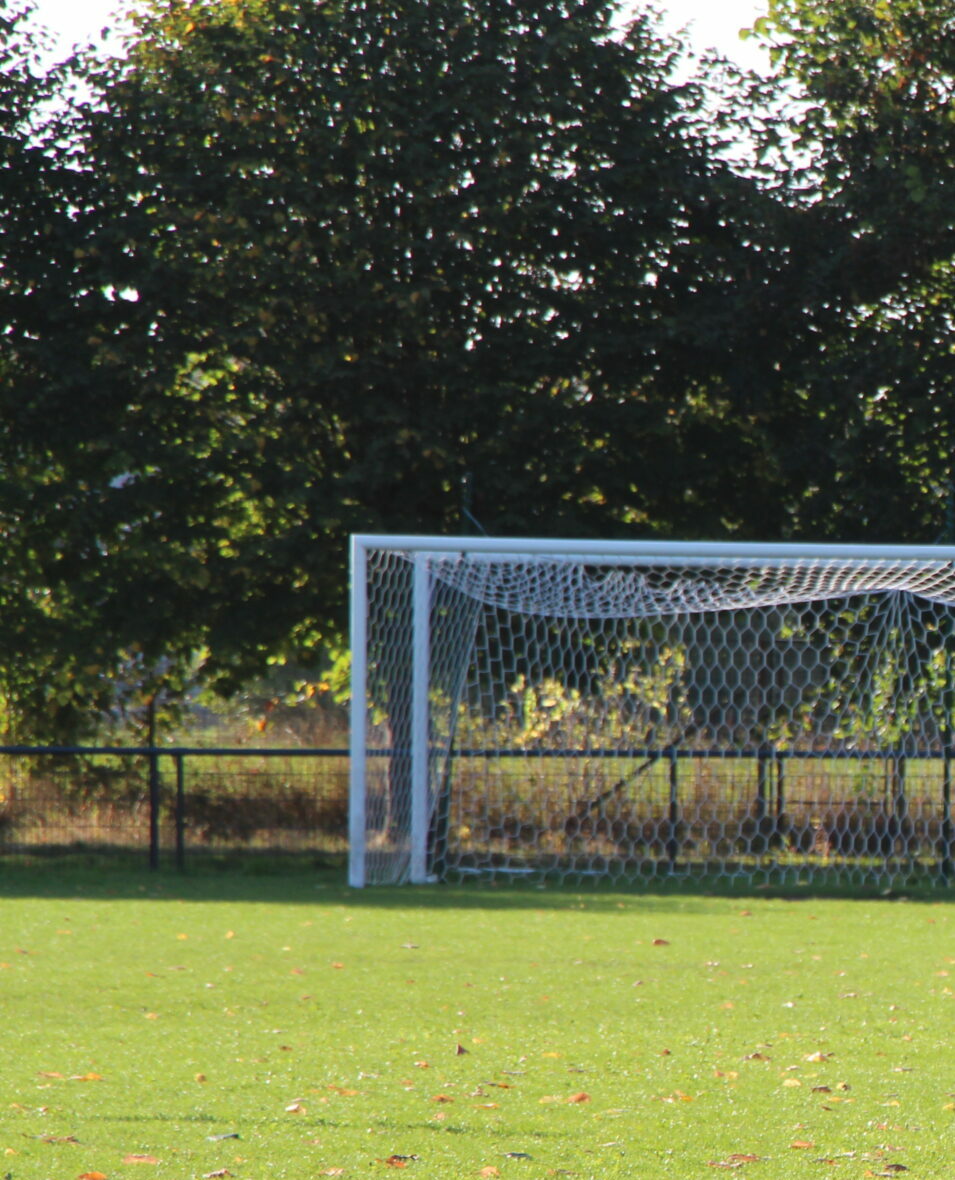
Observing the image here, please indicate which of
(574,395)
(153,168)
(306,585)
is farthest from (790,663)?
(153,168)

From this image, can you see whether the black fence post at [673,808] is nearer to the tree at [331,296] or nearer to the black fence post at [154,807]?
the tree at [331,296]

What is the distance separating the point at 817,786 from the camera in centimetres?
1375

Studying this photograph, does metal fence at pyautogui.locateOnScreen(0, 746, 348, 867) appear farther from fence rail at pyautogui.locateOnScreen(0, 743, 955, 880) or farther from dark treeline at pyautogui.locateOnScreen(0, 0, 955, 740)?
dark treeline at pyautogui.locateOnScreen(0, 0, 955, 740)

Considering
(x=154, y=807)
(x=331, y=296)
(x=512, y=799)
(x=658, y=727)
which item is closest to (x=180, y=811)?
(x=154, y=807)

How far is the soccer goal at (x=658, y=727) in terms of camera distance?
13.2 meters

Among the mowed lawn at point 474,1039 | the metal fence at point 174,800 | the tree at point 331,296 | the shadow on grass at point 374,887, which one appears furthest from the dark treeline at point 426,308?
the mowed lawn at point 474,1039

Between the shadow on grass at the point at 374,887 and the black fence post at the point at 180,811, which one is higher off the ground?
the black fence post at the point at 180,811

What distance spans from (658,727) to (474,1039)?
25.2ft

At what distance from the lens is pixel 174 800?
48.5 ft

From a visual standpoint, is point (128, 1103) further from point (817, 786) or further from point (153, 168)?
point (153, 168)

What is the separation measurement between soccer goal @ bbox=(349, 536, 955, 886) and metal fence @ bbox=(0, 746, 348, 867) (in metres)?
1.38

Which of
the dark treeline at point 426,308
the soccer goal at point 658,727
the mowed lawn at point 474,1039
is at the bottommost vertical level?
the mowed lawn at point 474,1039

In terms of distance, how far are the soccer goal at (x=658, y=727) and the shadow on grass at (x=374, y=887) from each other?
0.55ft

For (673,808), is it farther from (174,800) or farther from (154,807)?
(154,807)
